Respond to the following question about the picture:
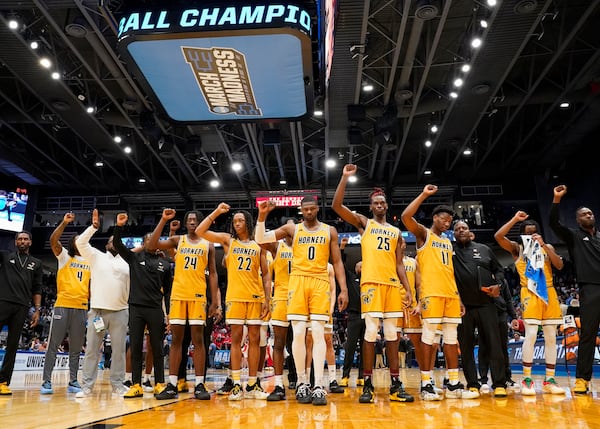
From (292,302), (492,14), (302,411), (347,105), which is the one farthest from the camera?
(347,105)

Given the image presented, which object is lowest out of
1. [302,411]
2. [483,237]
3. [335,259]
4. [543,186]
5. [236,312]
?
[302,411]

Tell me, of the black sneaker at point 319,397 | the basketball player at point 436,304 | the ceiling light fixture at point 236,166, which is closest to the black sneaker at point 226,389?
the black sneaker at point 319,397

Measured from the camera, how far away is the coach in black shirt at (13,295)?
560cm

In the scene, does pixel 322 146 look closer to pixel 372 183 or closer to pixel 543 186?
pixel 372 183

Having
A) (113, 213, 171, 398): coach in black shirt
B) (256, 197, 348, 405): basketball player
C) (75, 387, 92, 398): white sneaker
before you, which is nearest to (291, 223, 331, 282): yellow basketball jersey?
(256, 197, 348, 405): basketball player

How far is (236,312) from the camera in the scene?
5.08 m

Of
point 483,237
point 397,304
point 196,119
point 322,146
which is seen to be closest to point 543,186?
point 483,237

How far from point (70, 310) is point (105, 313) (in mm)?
931

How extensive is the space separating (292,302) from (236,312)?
810mm

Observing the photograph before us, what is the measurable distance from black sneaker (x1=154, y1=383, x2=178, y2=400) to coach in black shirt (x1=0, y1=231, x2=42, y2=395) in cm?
211

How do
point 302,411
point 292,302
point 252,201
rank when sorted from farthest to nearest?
point 252,201
point 292,302
point 302,411

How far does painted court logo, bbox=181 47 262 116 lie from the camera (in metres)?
8.73

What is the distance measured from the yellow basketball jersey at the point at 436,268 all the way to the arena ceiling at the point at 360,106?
545 centimetres

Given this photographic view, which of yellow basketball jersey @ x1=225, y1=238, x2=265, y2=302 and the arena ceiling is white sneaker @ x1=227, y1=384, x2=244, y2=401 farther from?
the arena ceiling
